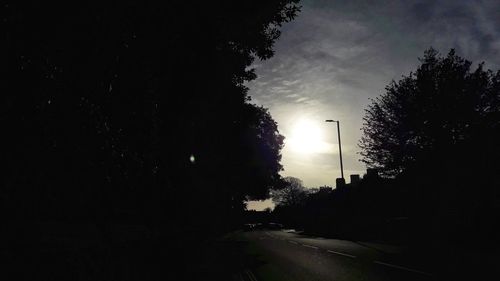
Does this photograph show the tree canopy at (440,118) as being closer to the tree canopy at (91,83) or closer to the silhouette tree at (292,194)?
the tree canopy at (91,83)

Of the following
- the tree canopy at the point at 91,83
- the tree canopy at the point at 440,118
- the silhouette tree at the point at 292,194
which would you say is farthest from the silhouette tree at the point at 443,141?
the silhouette tree at the point at 292,194

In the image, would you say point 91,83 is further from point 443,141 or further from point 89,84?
point 443,141

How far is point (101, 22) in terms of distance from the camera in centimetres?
523

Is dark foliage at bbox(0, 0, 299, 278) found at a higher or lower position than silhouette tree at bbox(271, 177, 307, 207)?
lower

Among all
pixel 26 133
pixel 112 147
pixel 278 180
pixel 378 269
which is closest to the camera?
pixel 26 133

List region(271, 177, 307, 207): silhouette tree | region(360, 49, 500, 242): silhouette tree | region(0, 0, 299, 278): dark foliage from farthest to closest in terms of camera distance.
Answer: region(271, 177, 307, 207): silhouette tree < region(360, 49, 500, 242): silhouette tree < region(0, 0, 299, 278): dark foliage

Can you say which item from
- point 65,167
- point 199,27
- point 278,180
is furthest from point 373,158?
point 65,167

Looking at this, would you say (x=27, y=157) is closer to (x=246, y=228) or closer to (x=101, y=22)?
(x=101, y=22)

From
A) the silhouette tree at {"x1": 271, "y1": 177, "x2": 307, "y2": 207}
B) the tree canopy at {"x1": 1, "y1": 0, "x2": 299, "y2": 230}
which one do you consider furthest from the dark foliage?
the silhouette tree at {"x1": 271, "y1": 177, "x2": 307, "y2": 207}

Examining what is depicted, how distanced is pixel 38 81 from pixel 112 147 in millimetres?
1638

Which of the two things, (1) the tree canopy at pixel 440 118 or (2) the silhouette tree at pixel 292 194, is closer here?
(1) the tree canopy at pixel 440 118

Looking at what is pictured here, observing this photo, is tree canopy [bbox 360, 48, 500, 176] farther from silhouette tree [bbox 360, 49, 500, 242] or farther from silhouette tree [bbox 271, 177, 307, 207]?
silhouette tree [bbox 271, 177, 307, 207]

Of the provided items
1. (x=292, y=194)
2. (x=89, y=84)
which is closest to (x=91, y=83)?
(x=89, y=84)

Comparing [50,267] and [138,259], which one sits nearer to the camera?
[50,267]
